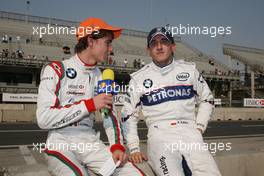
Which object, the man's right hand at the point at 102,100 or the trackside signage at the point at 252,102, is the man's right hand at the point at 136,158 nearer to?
the man's right hand at the point at 102,100

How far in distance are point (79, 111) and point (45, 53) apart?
1249 inches

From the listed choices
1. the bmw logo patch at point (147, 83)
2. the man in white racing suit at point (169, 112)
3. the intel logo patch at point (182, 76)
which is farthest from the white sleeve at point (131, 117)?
the intel logo patch at point (182, 76)

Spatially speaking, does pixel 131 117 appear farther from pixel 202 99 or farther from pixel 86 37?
pixel 86 37

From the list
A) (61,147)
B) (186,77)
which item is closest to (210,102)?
(186,77)

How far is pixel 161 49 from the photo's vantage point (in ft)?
12.0

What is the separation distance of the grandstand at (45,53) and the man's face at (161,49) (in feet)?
85.0

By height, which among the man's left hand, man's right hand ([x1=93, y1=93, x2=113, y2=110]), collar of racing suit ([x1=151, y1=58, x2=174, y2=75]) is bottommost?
the man's left hand

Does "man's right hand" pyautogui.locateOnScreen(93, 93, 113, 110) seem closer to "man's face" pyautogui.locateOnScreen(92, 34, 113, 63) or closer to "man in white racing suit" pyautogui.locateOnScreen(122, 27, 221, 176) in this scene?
"man's face" pyautogui.locateOnScreen(92, 34, 113, 63)

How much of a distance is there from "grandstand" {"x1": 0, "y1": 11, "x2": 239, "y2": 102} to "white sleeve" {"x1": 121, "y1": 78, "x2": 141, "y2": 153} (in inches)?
1016

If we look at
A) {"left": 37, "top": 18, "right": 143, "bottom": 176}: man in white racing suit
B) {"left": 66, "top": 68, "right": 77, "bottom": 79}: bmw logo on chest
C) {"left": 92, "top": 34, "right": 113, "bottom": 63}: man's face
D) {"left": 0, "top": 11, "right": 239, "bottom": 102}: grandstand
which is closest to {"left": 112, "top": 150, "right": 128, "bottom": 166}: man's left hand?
{"left": 37, "top": 18, "right": 143, "bottom": 176}: man in white racing suit

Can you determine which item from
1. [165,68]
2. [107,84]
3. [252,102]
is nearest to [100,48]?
[107,84]

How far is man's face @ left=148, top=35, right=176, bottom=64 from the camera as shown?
3.65 m

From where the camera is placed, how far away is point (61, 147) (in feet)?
8.98

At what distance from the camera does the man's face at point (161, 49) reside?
3.65 m
